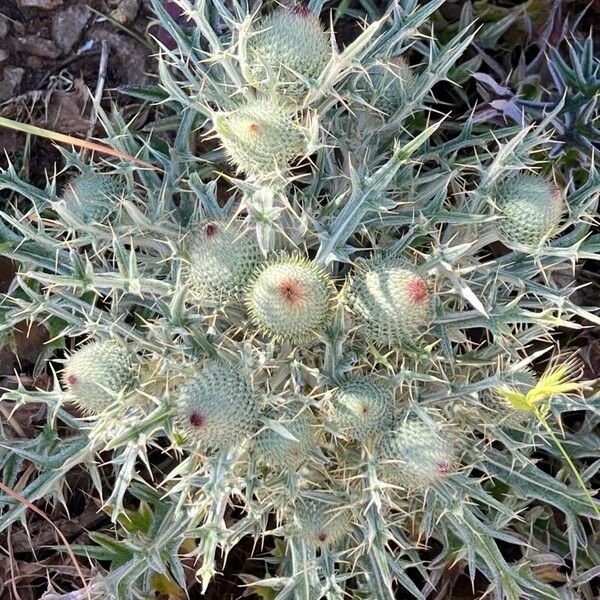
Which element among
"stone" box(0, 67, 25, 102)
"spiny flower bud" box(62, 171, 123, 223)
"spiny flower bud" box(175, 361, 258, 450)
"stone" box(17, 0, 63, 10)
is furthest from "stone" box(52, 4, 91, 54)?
"spiny flower bud" box(175, 361, 258, 450)

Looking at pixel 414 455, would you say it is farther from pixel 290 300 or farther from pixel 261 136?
pixel 261 136

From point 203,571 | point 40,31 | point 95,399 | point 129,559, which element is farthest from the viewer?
point 40,31

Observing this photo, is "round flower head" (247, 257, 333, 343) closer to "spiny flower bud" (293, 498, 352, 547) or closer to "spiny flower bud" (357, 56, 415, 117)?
"spiny flower bud" (293, 498, 352, 547)

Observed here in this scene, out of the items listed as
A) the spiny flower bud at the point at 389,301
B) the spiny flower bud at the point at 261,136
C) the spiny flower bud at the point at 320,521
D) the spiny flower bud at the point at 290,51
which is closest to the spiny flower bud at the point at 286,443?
the spiny flower bud at the point at 320,521

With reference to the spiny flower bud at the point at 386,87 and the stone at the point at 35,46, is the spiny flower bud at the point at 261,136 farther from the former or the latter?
the stone at the point at 35,46

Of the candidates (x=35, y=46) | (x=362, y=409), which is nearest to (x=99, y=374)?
(x=362, y=409)

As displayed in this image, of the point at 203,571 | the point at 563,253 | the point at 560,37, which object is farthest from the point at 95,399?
the point at 560,37

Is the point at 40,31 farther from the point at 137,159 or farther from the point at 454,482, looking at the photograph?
the point at 454,482
